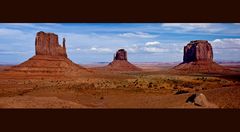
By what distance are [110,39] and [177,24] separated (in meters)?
4.31

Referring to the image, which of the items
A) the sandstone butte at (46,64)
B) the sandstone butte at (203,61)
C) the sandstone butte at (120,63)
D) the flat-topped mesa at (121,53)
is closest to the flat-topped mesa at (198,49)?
the sandstone butte at (203,61)

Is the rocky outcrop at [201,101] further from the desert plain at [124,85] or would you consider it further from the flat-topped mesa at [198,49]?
the flat-topped mesa at [198,49]

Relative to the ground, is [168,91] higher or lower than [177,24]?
lower

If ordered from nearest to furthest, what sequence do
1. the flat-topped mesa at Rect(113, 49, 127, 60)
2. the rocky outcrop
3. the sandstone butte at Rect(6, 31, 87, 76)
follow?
1. the rocky outcrop
2. the flat-topped mesa at Rect(113, 49, 127, 60)
3. the sandstone butte at Rect(6, 31, 87, 76)

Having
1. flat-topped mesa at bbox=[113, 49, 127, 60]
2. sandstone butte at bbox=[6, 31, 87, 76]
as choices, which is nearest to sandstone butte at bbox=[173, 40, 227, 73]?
flat-topped mesa at bbox=[113, 49, 127, 60]

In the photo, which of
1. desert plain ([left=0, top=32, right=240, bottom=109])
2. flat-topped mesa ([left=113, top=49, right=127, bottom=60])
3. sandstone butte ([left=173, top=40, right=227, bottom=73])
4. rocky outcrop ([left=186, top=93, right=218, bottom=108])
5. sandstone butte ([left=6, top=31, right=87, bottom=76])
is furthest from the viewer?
sandstone butte ([left=6, top=31, right=87, bottom=76])

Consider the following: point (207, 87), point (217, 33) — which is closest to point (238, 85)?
point (207, 87)

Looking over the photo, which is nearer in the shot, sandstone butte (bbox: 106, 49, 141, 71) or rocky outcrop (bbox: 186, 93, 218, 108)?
→ rocky outcrop (bbox: 186, 93, 218, 108)

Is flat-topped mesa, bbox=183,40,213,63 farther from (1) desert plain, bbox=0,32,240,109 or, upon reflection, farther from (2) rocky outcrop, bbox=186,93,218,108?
(2) rocky outcrop, bbox=186,93,218,108

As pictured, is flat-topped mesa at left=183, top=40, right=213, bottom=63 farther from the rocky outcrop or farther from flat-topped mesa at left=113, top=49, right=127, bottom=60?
the rocky outcrop

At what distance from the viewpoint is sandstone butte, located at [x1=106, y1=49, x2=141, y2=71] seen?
23.7 meters

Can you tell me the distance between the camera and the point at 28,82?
25688 millimetres

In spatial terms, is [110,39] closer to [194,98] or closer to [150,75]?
[150,75]

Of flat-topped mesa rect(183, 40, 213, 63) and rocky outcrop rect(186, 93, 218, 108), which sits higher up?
flat-topped mesa rect(183, 40, 213, 63)
